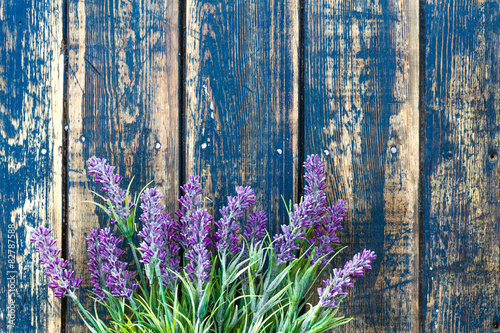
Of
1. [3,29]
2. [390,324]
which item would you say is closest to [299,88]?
[390,324]

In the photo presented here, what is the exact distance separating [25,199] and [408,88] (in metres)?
0.85

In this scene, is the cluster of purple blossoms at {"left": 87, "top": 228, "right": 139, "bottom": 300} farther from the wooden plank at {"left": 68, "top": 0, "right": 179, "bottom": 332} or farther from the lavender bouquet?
the wooden plank at {"left": 68, "top": 0, "right": 179, "bottom": 332}

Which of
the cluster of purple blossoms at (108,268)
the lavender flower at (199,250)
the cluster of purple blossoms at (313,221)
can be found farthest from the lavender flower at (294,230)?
the cluster of purple blossoms at (108,268)

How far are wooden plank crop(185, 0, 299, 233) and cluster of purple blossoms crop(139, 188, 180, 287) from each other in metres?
0.16

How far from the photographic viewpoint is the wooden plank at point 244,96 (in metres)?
0.81

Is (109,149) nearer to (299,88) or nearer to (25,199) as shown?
(25,199)

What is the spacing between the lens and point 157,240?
63 centimetres

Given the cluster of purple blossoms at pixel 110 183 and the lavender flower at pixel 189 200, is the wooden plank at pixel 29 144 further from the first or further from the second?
the lavender flower at pixel 189 200

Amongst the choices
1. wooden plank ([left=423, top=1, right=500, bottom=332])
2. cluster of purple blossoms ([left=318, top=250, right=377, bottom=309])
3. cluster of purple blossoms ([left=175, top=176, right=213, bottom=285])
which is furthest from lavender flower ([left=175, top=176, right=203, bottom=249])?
wooden plank ([left=423, top=1, right=500, bottom=332])

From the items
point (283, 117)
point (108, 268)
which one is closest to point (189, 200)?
point (108, 268)

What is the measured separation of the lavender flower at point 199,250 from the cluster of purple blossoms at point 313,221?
0.12 meters

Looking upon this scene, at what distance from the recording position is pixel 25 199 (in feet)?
2.66

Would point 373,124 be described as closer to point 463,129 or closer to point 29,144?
point 463,129

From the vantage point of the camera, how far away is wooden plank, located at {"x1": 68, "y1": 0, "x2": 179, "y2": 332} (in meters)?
0.81
